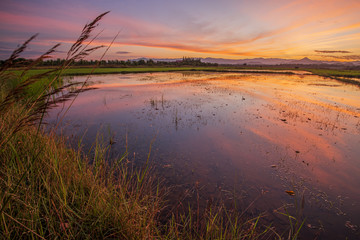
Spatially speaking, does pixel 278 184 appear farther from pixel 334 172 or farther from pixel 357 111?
pixel 357 111

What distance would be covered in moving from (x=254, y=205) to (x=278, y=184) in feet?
4.59

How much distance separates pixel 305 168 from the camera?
6273 mm

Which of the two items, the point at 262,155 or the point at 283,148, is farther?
the point at 283,148

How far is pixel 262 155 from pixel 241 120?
4.81 m

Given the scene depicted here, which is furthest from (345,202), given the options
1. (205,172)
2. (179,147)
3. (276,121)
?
(276,121)

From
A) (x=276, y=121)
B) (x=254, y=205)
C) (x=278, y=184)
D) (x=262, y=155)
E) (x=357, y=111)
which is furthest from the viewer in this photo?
(x=357, y=111)

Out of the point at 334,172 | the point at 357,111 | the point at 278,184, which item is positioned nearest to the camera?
the point at 278,184

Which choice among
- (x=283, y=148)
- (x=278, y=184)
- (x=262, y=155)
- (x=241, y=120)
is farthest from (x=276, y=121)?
(x=278, y=184)

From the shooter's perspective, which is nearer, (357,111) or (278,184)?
(278,184)

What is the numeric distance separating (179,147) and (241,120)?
581 centimetres

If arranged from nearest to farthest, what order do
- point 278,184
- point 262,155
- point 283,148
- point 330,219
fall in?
point 330,219 < point 278,184 < point 262,155 < point 283,148

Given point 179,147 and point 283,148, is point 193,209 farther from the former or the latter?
point 283,148

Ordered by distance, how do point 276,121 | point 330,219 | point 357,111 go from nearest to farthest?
point 330,219, point 276,121, point 357,111

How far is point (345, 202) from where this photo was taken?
4742mm
